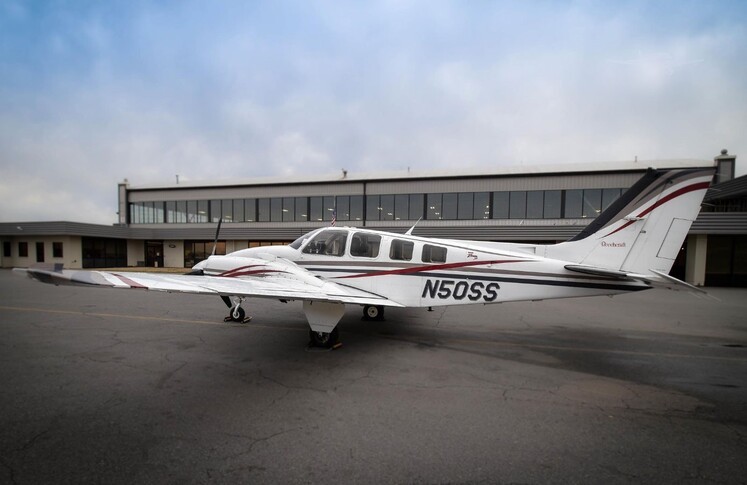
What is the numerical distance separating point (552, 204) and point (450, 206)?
748cm

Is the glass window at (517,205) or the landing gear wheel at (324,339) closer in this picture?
the landing gear wheel at (324,339)

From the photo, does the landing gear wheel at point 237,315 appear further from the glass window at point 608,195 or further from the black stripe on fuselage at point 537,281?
the glass window at point 608,195

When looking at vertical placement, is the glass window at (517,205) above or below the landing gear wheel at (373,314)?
above

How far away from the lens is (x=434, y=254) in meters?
6.75

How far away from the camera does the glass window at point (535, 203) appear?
2302cm

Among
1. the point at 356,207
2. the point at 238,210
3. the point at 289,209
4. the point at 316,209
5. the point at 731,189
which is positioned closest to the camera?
the point at 731,189

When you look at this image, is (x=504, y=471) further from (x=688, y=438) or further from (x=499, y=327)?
(x=499, y=327)

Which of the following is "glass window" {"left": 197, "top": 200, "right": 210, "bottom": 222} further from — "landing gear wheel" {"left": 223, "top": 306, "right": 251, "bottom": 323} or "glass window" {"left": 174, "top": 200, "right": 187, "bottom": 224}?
"landing gear wheel" {"left": 223, "top": 306, "right": 251, "bottom": 323}

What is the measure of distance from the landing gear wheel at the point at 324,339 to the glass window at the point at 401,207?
19.7m

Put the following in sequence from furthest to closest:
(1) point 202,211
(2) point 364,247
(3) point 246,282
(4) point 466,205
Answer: (1) point 202,211
(4) point 466,205
(2) point 364,247
(3) point 246,282

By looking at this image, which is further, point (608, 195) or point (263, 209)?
point (263, 209)

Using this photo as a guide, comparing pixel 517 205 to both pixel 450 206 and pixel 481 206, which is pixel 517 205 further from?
pixel 450 206

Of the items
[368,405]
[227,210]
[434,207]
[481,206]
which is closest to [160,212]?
[227,210]

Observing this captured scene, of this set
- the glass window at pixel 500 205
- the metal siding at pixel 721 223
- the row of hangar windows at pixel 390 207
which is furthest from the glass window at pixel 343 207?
the metal siding at pixel 721 223
